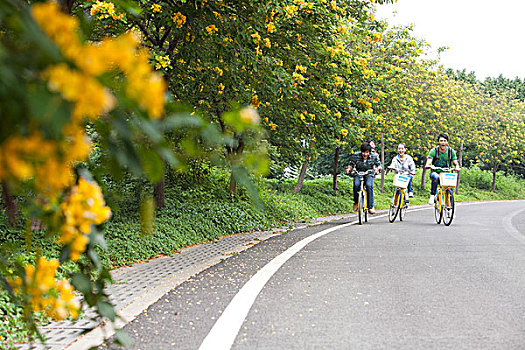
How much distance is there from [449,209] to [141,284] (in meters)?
9.36

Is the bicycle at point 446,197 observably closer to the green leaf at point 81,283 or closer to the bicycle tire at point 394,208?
the bicycle tire at point 394,208

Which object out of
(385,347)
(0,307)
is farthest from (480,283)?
(0,307)

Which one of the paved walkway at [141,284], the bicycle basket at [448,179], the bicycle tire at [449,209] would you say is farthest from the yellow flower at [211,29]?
the bicycle tire at [449,209]

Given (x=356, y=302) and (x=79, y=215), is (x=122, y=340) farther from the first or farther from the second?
(x=356, y=302)

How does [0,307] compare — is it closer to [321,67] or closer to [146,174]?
[146,174]

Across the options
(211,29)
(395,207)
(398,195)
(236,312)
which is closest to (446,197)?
(398,195)

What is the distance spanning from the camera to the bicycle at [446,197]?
1289 centimetres

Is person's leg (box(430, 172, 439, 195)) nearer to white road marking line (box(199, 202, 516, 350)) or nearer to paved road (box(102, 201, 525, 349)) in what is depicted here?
paved road (box(102, 201, 525, 349))

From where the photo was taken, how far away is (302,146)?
591 inches

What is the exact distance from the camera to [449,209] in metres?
13.3

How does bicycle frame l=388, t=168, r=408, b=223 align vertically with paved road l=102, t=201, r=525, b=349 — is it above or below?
above

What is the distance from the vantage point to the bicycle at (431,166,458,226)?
1289cm

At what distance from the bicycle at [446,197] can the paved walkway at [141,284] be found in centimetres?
515

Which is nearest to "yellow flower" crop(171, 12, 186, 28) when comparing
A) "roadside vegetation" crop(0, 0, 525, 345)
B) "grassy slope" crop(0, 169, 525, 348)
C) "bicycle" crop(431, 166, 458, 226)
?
"roadside vegetation" crop(0, 0, 525, 345)
